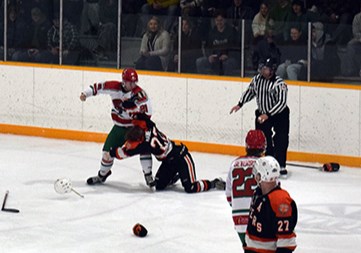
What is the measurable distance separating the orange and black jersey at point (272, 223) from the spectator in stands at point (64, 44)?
754cm

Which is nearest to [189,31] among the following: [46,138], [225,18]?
[225,18]

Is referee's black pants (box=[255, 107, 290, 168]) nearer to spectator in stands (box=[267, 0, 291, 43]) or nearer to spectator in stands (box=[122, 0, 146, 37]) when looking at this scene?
spectator in stands (box=[267, 0, 291, 43])

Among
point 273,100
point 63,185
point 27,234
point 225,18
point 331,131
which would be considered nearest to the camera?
point 27,234

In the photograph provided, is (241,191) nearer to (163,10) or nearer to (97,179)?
(97,179)

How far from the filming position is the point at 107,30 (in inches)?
511

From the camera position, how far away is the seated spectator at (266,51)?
11859mm

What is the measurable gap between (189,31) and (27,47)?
2264mm

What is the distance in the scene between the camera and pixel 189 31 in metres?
12.4

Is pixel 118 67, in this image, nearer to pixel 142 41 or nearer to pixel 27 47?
pixel 142 41

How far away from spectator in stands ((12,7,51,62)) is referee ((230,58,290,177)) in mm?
3571

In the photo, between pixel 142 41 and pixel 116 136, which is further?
pixel 142 41

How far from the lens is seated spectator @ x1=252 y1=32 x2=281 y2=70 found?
38.9 feet

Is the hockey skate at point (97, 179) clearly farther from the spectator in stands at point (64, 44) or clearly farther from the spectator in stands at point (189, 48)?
the spectator in stands at point (64, 44)

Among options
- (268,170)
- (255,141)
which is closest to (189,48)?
(255,141)
